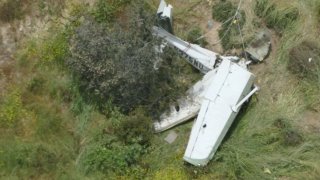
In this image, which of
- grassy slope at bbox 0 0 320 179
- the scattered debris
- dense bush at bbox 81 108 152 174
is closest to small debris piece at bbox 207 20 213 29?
the scattered debris

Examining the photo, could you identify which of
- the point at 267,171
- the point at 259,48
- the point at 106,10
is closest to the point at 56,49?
the point at 106,10

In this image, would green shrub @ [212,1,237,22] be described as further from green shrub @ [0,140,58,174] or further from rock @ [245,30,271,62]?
green shrub @ [0,140,58,174]

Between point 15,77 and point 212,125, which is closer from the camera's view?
point 212,125

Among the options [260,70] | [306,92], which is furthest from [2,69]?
[306,92]

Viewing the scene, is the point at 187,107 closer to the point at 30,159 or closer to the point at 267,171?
the point at 267,171

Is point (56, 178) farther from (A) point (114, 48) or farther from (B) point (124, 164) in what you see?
(A) point (114, 48)

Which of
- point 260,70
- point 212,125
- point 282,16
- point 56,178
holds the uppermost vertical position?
point 282,16

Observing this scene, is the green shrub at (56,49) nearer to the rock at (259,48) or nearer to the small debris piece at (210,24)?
the small debris piece at (210,24)
